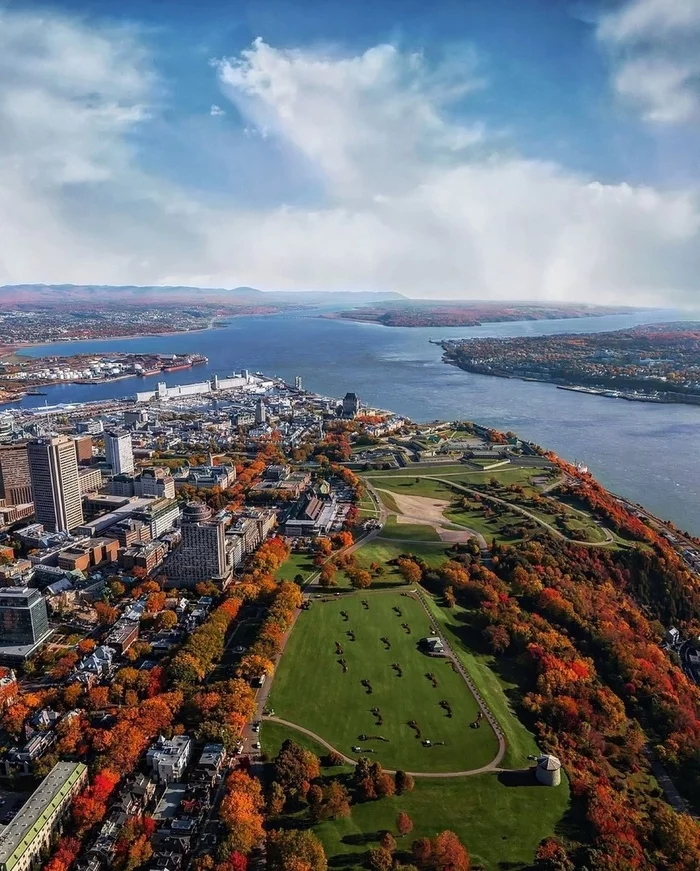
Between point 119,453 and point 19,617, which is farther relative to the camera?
point 119,453

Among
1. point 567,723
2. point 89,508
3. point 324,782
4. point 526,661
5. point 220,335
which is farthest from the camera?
point 220,335

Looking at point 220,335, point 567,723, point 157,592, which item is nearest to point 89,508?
point 157,592

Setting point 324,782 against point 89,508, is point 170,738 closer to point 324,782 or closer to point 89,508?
point 324,782

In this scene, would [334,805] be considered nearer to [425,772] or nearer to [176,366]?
[425,772]

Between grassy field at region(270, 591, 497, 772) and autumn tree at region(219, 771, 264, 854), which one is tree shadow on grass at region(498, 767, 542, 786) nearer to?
grassy field at region(270, 591, 497, 772)

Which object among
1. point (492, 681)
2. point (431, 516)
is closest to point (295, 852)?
point (492, 681)

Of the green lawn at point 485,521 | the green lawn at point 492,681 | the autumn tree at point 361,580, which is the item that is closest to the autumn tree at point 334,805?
the green lawn at point 492,681
